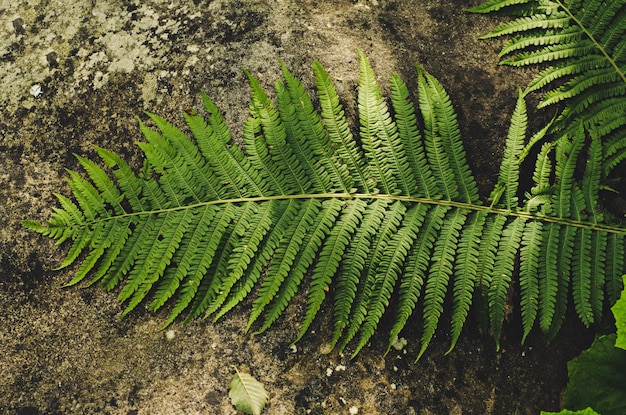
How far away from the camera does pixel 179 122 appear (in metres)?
2.73

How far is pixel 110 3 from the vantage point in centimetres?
294

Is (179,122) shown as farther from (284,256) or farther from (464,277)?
(464,277)

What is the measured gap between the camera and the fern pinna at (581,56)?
2.56m

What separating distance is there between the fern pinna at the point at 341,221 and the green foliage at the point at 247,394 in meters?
0.29

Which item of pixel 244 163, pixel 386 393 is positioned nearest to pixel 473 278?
pixel 386 393

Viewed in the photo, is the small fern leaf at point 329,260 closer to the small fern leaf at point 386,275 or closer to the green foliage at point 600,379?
the small fern leaf at point 386,275

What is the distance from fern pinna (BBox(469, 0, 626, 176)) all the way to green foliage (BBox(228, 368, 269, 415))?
1851 millimetres

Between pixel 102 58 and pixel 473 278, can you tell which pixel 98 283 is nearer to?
pixel 102 58

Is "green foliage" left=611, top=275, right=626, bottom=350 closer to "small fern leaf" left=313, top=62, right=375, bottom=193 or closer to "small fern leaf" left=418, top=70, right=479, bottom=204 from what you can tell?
"small fern leaf" left=418, top=70, right=479, bottom=204

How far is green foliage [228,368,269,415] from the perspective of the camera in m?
2.43

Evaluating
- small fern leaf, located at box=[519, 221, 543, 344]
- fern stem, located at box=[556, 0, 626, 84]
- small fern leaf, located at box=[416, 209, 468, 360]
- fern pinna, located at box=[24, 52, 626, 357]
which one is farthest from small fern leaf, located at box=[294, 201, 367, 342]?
fern stem, located at box=[556, 0, 626, 84]

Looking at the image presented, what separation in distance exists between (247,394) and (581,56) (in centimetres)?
228

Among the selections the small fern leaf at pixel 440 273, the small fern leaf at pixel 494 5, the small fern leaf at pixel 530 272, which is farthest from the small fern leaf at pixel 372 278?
the small fern leaf at pixel 494 5

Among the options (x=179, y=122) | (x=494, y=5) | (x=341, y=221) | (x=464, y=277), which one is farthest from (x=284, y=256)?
(x=494, y=5)
